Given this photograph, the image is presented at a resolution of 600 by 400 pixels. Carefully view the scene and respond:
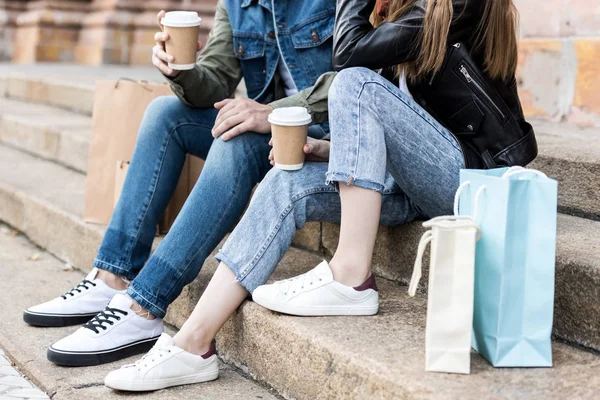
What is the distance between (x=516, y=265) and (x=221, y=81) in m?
1.51

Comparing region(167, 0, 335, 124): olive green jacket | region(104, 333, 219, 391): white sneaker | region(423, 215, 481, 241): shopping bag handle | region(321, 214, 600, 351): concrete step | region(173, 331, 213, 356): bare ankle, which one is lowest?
region(104, 333, 219, 391): white sneaker

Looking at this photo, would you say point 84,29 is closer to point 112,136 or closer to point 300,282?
point 112,136

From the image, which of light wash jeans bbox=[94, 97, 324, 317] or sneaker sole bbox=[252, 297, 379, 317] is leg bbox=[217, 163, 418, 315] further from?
light wash jeans bbox=[94, 97, 324, 317]

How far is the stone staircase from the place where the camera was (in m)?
1.96

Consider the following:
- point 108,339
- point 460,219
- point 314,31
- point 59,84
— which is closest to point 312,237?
point 314,31

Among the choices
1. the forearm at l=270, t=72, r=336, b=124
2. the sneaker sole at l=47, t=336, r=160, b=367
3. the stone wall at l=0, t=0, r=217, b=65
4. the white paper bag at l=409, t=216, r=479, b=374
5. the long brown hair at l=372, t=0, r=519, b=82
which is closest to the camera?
the white paper bag at l=409, t=216, r=479, b=374

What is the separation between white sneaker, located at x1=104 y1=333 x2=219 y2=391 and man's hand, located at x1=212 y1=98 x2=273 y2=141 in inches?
26.9

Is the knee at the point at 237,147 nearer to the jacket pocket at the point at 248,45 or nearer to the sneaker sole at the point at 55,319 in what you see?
the jacket pocket at the point at 248,45

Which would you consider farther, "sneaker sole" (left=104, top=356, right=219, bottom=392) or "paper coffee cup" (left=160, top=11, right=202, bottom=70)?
"paper coffee cup" (left=160, top=11, right=202, bottom=70)

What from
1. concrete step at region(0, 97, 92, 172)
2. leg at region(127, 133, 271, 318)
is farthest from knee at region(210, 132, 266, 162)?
concrete step at region(0, 97, 92, 172)

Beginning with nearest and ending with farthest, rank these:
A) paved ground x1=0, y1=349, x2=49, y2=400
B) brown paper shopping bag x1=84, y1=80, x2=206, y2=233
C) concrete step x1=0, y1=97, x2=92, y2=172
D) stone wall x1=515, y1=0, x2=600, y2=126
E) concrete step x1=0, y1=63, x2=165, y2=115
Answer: paved ground x1=0, y1=349, x2=49, y2=400, brown paper shopping bag x1=84, y1=80, x2=206, y2=233, stone wall x1=515, y1=0, x2=600, y2=126, concrete step x1=0, y1=97, x2=92, y2=172, concrete step x1=0, y1=63, x2=165, y2=115

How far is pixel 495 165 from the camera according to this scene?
2.39 m

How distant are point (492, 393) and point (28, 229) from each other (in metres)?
3.12

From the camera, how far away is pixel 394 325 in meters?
2.34
